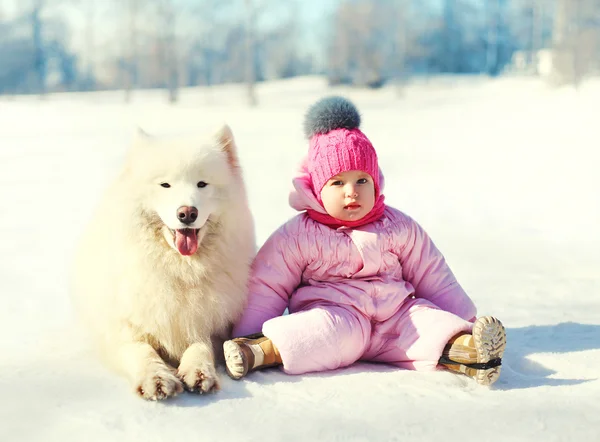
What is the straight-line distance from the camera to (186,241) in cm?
223

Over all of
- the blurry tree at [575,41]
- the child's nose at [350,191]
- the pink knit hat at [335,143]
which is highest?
the blurry tree at [575,41]

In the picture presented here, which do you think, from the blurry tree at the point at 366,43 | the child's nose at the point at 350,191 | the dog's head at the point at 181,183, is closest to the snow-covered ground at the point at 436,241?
the dog's head at the point at 181,183

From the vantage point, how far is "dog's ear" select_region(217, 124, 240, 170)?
242 cm

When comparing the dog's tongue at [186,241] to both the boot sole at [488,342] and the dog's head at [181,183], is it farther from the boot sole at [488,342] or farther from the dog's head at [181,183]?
the boot sole at [488,342]

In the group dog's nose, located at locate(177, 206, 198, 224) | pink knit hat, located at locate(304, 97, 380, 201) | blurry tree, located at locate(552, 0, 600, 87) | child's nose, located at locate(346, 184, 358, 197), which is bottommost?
dog's nose, located at locate(177, 206, 198, 224)

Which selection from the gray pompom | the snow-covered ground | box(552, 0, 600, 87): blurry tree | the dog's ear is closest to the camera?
the snow-covered ground

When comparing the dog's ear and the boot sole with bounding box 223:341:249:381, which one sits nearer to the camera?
the boot sole with bounding box 223:341:249:381

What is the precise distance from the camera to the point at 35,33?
13297 millimetres

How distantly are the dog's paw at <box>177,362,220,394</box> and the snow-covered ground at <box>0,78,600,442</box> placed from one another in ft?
0.13

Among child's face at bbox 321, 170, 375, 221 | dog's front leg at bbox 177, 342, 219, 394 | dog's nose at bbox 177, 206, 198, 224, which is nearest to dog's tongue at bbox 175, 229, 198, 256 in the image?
dog's nose at bbox 177, 206, 198, 224

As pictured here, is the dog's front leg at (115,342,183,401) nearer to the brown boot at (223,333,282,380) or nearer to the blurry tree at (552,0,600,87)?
the brown boot at (223,333,282,380)

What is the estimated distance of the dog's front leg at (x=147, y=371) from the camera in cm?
198

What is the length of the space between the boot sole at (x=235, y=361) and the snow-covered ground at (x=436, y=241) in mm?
41

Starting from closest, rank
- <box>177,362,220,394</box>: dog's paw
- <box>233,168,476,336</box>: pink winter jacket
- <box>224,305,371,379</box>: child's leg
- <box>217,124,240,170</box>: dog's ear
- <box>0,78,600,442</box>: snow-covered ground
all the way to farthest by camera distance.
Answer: <box>0,78,600,442</box>: snow-covered ground < <box>177,362,220,394</box>: dog's paw < <box>224,305,371,379</box>: child's leg < <box>217,124,240,170</box>: dog's ear < <box>233,168,476,336</box>: pink winter jacket
